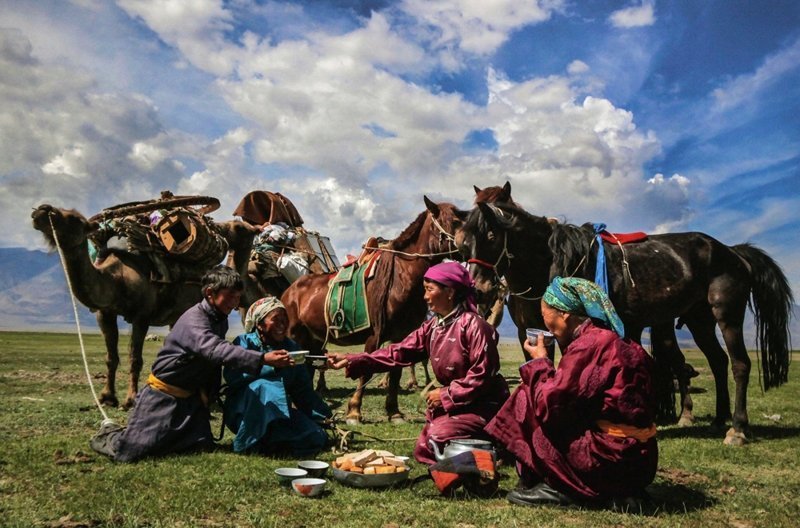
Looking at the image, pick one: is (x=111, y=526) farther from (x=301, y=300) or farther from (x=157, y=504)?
(x=301, y=300)

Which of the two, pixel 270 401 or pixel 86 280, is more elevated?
pixel 86 280

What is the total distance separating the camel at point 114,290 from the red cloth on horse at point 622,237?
6750 millimetres

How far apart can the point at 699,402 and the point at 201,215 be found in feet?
31.5

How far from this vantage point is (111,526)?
321 centimetres

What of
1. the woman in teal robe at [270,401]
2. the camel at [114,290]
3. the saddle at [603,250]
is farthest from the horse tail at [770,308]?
the camel at [114,290]

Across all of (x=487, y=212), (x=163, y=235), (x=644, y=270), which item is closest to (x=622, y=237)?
(x=644, y=270)

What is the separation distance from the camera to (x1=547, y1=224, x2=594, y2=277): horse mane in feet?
21.7

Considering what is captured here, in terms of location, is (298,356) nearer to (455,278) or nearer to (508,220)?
(455,278)

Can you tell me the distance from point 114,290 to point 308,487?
19.7 feet

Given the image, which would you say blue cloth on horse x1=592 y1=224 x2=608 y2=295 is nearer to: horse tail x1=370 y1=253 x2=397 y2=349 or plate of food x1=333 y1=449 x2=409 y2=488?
horse tail x1=370 y1=253 x2=397 y2=349

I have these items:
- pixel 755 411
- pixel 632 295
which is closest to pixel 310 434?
pixel 632 295

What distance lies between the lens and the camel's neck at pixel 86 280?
7812 mm

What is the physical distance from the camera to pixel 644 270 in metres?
6.98

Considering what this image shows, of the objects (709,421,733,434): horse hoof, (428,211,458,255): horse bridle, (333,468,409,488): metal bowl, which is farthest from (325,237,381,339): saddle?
(709,421,733,434): horse hoof
